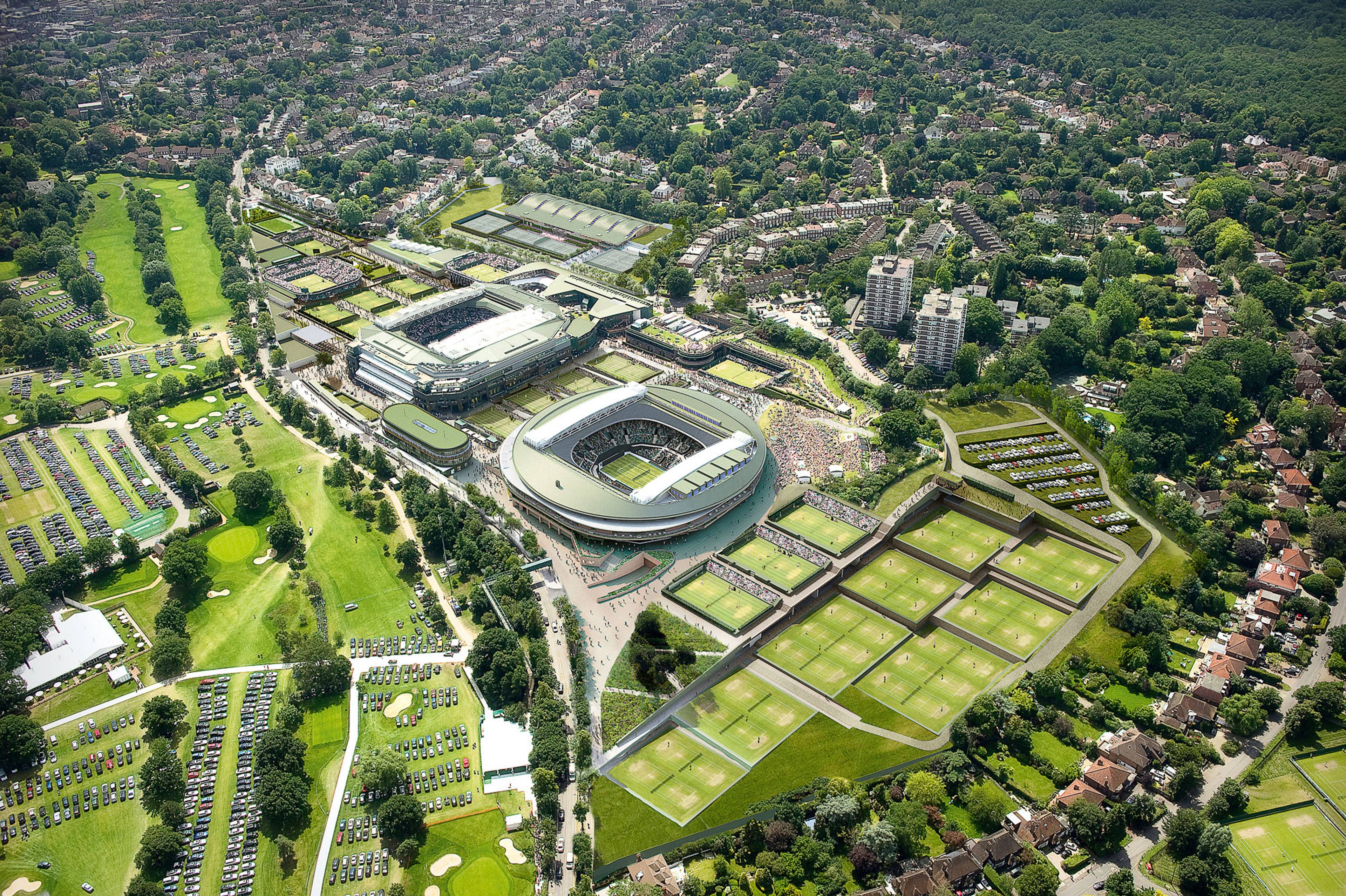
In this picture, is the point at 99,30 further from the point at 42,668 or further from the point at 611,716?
the point at 611,716

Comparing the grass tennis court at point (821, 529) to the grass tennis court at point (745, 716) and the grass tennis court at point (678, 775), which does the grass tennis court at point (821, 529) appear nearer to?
the grass tennis court at point (745, 716)

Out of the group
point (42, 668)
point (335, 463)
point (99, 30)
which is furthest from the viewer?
point (99, 30)

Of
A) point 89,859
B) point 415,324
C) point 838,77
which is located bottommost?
point 89,859

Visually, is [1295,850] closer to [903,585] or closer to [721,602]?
[903,585]

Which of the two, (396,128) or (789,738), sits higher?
(396,128)

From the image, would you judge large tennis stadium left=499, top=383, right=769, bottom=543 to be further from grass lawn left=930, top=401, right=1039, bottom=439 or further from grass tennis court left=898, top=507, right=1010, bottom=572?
grass lawn left=930, top=401, right=1039, bottom=439

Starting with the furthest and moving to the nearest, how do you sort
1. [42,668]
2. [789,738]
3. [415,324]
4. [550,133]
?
1. [550,133]
2. [415,324]
3. [42,668]
4. [789,738]

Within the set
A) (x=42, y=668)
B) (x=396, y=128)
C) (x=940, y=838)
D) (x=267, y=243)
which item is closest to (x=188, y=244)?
(x=267, y=243)
